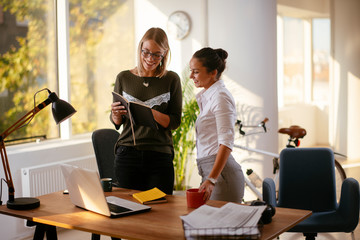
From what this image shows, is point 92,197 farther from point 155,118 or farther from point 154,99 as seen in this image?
point 154,99

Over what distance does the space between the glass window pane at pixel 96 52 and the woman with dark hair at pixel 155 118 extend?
225 cm

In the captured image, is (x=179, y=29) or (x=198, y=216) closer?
(x=198, y=216)

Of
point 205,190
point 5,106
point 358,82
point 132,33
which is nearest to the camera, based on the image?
point 205,190

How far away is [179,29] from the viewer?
5613 millimetres

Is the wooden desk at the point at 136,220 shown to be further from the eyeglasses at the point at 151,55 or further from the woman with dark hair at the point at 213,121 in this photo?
the eyeglasses at the point at 151,55

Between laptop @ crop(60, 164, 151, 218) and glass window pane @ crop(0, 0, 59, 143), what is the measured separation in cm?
228

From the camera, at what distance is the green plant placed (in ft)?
16.4

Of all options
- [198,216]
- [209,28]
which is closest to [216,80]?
[198,216]

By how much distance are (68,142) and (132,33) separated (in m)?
1.70

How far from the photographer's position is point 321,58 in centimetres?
1063

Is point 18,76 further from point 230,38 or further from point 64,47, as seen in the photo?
point 230,38

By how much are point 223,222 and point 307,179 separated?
1924 mm

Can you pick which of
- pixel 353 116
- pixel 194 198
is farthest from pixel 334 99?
pixel 194 198

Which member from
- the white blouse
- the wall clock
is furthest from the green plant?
the white blouse
